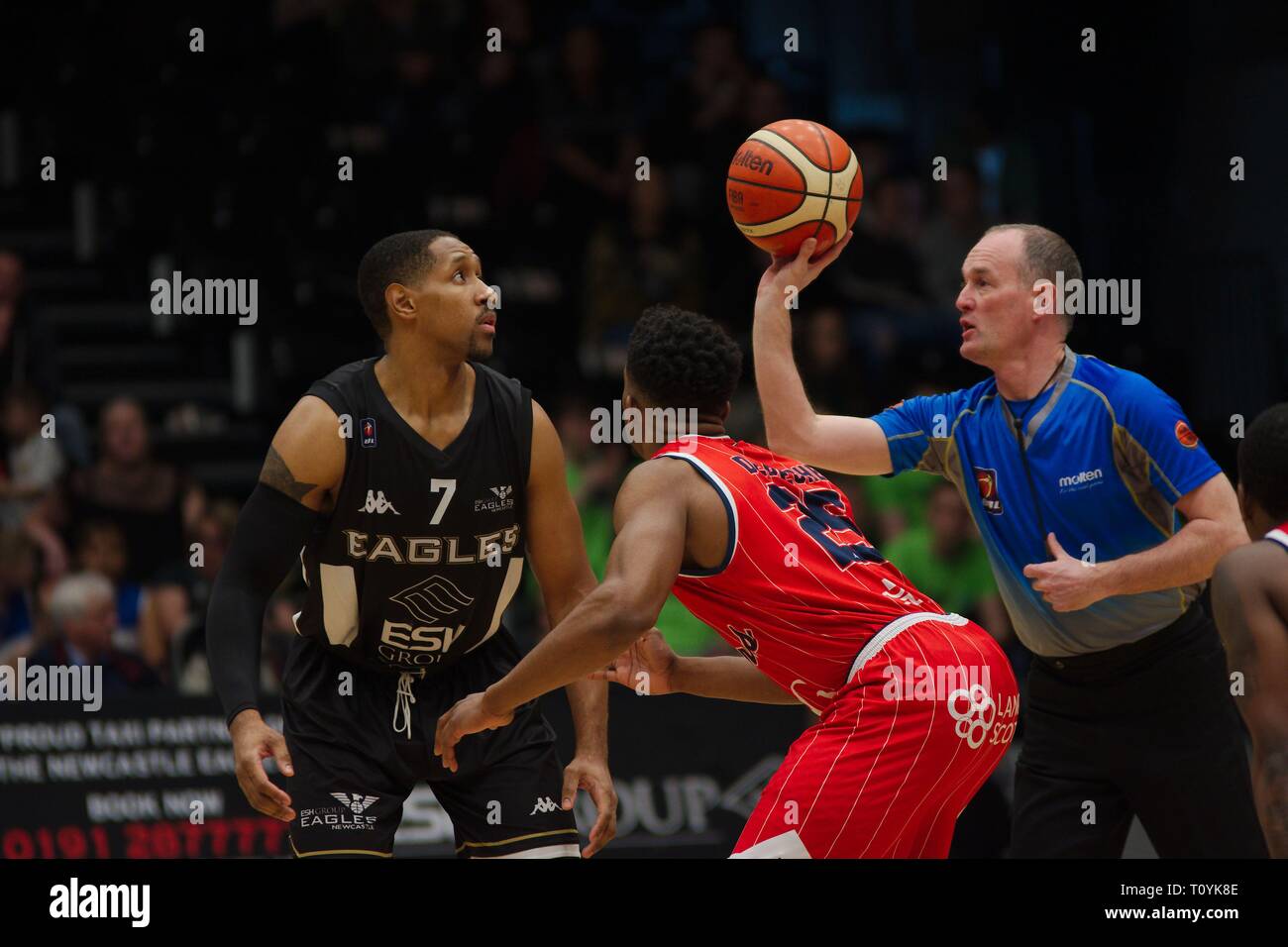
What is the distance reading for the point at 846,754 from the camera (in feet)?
14.1

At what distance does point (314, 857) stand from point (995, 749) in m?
1.72

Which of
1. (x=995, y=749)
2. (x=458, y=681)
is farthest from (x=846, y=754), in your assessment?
(x=458, y=681)

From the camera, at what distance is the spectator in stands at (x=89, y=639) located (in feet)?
27.5

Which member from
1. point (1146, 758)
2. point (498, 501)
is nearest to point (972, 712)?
point (1146, 758)

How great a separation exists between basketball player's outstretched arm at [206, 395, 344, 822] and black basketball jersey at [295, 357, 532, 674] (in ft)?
0.22

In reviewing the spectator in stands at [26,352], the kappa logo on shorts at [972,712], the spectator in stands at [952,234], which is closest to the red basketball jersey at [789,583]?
the kappa logo on shorts at [972,712]

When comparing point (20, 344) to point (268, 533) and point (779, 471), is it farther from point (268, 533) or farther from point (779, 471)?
point (779, 471)

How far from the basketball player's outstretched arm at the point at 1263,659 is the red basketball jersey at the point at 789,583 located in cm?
89

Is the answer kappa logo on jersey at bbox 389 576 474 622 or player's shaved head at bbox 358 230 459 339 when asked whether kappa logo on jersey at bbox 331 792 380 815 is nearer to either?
kappa logo on jersey at bbox 389 576 474 622

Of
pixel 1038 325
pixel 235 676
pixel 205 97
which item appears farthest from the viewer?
pixel 205 97

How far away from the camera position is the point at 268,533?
4781 mm

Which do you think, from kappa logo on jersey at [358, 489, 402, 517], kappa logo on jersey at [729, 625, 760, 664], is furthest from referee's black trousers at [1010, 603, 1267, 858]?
kappa logo on jersey at [358, 489, 402, 517]

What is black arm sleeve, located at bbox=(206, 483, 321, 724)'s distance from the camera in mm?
4734
